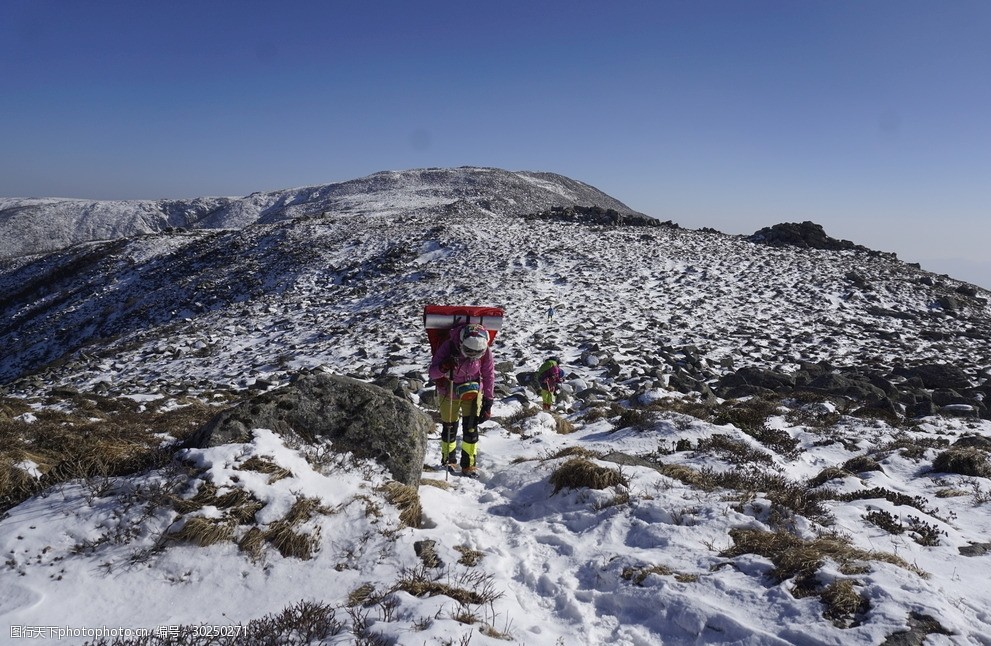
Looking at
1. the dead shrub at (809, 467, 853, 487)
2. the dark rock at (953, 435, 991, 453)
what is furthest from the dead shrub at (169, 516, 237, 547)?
the dark rock at (953, 435, 991, 453)

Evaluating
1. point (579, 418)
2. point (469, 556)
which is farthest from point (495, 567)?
point (579, 418)

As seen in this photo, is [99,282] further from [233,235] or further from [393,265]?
[393,265]

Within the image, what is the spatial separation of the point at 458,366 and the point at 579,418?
461 centimetres

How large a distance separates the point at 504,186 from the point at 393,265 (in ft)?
154

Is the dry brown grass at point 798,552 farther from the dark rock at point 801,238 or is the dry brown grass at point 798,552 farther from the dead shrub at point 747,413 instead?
the dark rock at point 801,238

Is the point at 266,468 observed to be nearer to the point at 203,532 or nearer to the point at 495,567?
the point at 203,532

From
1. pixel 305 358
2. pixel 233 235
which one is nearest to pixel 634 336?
pixel 305 358

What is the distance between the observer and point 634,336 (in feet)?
57.0

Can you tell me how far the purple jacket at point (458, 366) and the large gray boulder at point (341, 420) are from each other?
0.97 metres

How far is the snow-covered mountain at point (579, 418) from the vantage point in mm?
3795

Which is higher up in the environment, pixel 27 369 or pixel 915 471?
pixel 915 471

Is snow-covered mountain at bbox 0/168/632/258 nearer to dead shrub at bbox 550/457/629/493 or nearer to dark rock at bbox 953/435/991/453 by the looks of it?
dark rock at bbox 953/435/991/453

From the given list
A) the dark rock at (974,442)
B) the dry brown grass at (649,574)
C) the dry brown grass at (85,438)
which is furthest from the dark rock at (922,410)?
the dry brown grass at (85,438)

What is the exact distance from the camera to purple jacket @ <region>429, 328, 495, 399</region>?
24.3 feet
